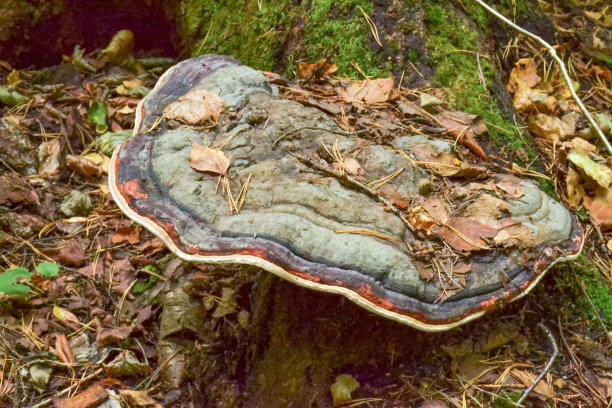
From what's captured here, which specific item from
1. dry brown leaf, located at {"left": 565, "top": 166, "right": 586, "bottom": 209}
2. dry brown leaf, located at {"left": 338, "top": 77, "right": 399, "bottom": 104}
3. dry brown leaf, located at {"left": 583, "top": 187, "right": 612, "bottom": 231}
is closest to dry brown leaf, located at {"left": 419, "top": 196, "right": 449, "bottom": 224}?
dry brown leaf, located at {"left": 338, "top": 77, "right": 399, "bottom": 104}

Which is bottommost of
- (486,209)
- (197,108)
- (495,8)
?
(486,209)

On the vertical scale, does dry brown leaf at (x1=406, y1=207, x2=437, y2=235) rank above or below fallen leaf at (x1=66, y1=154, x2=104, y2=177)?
above

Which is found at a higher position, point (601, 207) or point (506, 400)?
point (601, 207)

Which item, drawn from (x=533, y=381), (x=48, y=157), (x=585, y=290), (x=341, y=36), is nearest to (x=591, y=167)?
(x=585, y=290)

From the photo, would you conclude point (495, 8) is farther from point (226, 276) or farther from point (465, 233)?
point (226, 276)

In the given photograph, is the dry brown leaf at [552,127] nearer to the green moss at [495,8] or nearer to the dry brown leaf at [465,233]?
the green moss at [495,8]

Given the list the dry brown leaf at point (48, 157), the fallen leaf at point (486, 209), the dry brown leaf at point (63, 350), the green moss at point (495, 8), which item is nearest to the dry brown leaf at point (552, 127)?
the green moss at point (495, 8)

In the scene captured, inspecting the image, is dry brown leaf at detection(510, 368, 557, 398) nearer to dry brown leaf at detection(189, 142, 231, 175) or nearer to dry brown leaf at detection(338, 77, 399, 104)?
dry brown leaf at detection(338, 77, 399, 104)

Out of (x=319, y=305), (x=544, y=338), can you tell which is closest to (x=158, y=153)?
(x=319, y=305)
